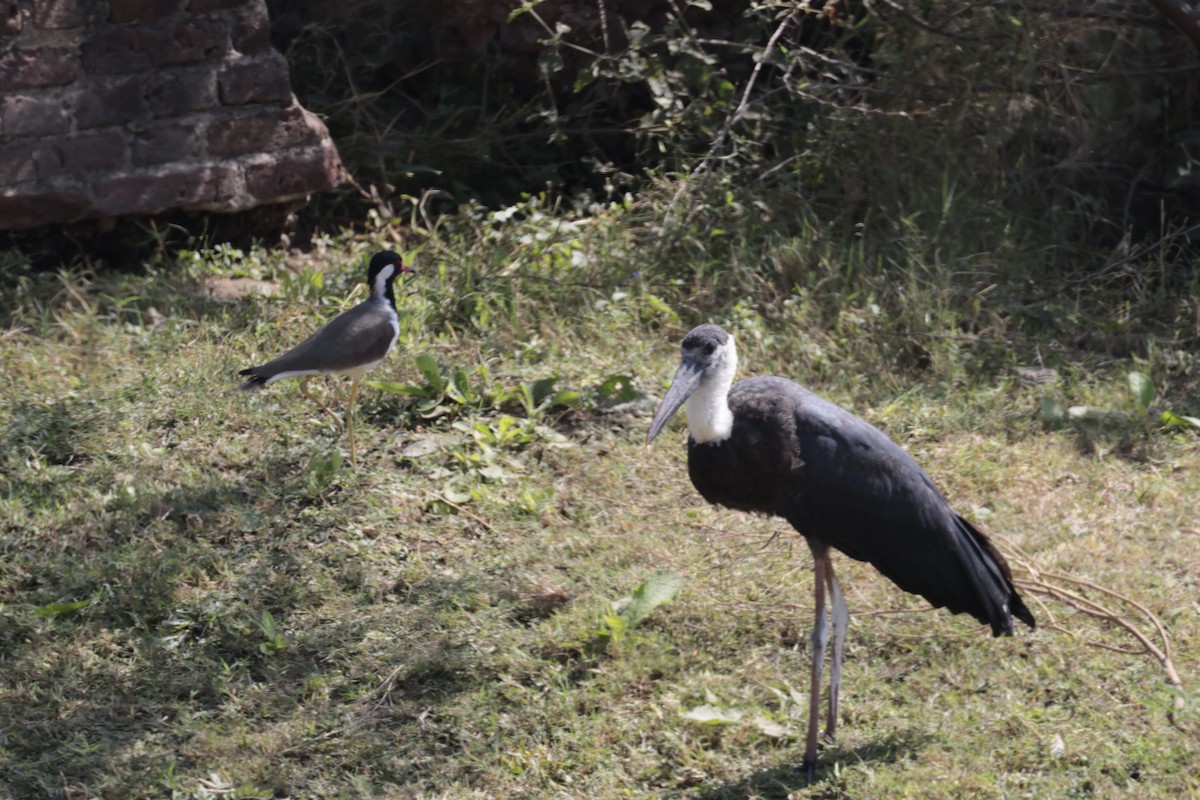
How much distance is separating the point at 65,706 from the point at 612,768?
1575mm

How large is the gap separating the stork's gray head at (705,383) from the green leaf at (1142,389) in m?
2.34

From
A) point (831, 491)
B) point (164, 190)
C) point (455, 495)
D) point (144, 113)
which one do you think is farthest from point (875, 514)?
point (144, 113)

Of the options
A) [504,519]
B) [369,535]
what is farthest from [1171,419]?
[369,535]

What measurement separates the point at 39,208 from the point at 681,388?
347cm

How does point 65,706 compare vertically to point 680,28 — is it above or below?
below

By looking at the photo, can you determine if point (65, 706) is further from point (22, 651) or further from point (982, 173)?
point (982, 173)

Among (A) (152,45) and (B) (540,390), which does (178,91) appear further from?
(B) (540,390)

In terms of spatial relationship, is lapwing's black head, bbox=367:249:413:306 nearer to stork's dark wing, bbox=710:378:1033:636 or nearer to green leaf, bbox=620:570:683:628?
green leaf, bbox=620:570:683:628

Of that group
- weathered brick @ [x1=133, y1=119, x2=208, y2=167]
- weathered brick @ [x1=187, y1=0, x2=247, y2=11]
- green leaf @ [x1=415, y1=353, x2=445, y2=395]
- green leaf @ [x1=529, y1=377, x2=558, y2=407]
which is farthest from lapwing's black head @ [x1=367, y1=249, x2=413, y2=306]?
weathered brick @ [x1=187, y1=0, x2=247, y2=11]

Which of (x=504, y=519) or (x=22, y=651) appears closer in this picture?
(x=22, y=651)

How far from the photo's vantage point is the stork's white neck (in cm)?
374

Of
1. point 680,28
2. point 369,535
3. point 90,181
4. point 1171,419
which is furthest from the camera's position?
point 680,28

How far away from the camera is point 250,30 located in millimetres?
6148

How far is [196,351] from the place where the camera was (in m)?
5.48
